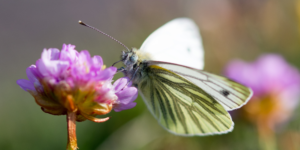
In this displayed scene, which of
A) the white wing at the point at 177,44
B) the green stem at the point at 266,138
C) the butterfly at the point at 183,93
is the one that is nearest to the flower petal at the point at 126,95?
the butterfly at the point at 183,93

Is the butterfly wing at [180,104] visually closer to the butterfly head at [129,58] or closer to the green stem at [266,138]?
the butterfly head at [129,58]

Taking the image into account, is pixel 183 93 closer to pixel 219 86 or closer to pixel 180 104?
pixel 180 104

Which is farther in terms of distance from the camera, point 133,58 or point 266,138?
point 266,138

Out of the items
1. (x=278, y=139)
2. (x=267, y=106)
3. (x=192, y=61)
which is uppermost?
(x=192, y=61)

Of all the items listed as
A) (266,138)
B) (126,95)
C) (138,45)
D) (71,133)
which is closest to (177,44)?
(126,95)

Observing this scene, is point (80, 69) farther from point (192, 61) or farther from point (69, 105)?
point (192, 61)

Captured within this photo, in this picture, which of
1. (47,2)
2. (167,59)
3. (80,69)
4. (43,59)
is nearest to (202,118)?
(167,59)
